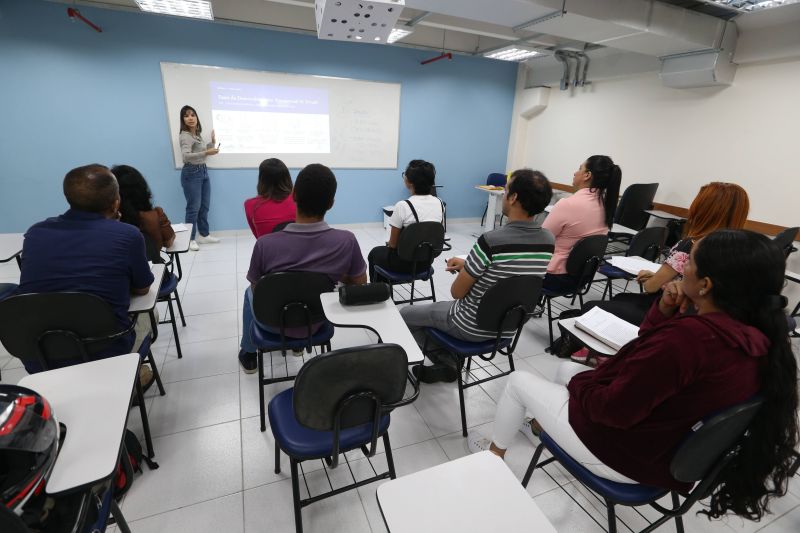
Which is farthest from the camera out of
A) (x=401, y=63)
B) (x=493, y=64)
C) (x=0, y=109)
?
(x=493, y=64)

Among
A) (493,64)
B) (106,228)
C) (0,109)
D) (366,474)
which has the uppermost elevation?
(493,64)

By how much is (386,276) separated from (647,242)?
7.09 ft

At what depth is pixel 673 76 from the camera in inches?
158

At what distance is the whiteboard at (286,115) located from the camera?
14.8 ft

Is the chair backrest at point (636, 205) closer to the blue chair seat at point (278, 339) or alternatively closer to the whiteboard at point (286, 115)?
the whiteboard at point (286, 115)

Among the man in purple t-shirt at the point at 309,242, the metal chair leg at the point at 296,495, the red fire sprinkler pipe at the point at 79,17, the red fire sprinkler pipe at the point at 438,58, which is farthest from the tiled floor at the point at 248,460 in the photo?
the red fire sprinkler pipe at the point at 438,58

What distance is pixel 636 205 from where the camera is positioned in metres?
4.38

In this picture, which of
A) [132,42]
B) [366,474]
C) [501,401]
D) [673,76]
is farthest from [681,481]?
[132,42]

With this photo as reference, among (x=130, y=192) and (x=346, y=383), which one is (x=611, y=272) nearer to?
(x=346, y=383)

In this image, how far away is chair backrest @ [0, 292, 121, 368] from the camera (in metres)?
1.32

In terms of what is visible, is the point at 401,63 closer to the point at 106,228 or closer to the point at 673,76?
the point at 673,76

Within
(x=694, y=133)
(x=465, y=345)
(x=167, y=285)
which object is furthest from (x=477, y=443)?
(x=694, y=133)

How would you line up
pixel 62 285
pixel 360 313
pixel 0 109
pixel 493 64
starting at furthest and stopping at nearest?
pixel 493 64
pixel 0 109
pixel 360 313
pixel 62 285

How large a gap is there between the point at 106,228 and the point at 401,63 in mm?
4913
